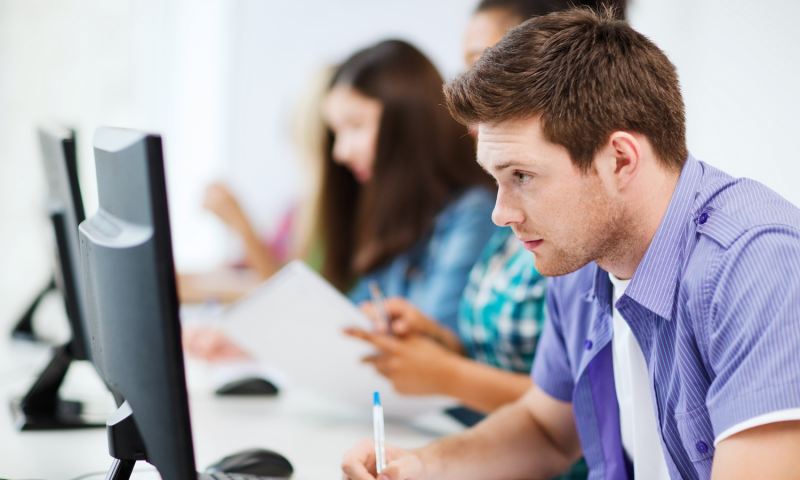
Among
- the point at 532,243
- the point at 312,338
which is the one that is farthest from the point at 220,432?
the point at 532,243

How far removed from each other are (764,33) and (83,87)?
2.67 m

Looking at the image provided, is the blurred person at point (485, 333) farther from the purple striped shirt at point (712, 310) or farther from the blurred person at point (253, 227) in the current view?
the blurred person at point (253, 227)

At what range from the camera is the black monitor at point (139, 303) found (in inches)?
27.7

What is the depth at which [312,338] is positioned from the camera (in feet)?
4.85

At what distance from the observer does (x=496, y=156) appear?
943 millimetres

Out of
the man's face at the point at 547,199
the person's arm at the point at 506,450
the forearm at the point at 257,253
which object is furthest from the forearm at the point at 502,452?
the forearm at the point at 257,253

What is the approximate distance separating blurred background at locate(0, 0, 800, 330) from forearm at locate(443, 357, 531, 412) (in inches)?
24.1

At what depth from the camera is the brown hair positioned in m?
1.95

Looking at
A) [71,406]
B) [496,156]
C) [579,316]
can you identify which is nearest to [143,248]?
[496,156]

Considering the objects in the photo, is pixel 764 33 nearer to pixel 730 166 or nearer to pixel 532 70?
pixel 730 166

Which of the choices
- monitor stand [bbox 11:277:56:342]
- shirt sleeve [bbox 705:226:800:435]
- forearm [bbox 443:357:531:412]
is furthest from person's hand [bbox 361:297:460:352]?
monitor stand [bbox 11:277:56:342]

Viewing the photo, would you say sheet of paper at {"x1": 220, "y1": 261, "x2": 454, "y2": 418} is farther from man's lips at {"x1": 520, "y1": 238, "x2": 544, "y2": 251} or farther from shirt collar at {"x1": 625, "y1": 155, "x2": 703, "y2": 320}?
shirt collar at {"x1": 625, "y1": 155, "x2": 703, "y2": 320}

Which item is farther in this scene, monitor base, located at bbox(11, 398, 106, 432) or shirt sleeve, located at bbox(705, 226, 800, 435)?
monitor base, located at bbox(11, 398, 106, 432)

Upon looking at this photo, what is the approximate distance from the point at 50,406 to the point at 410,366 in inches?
24.7
